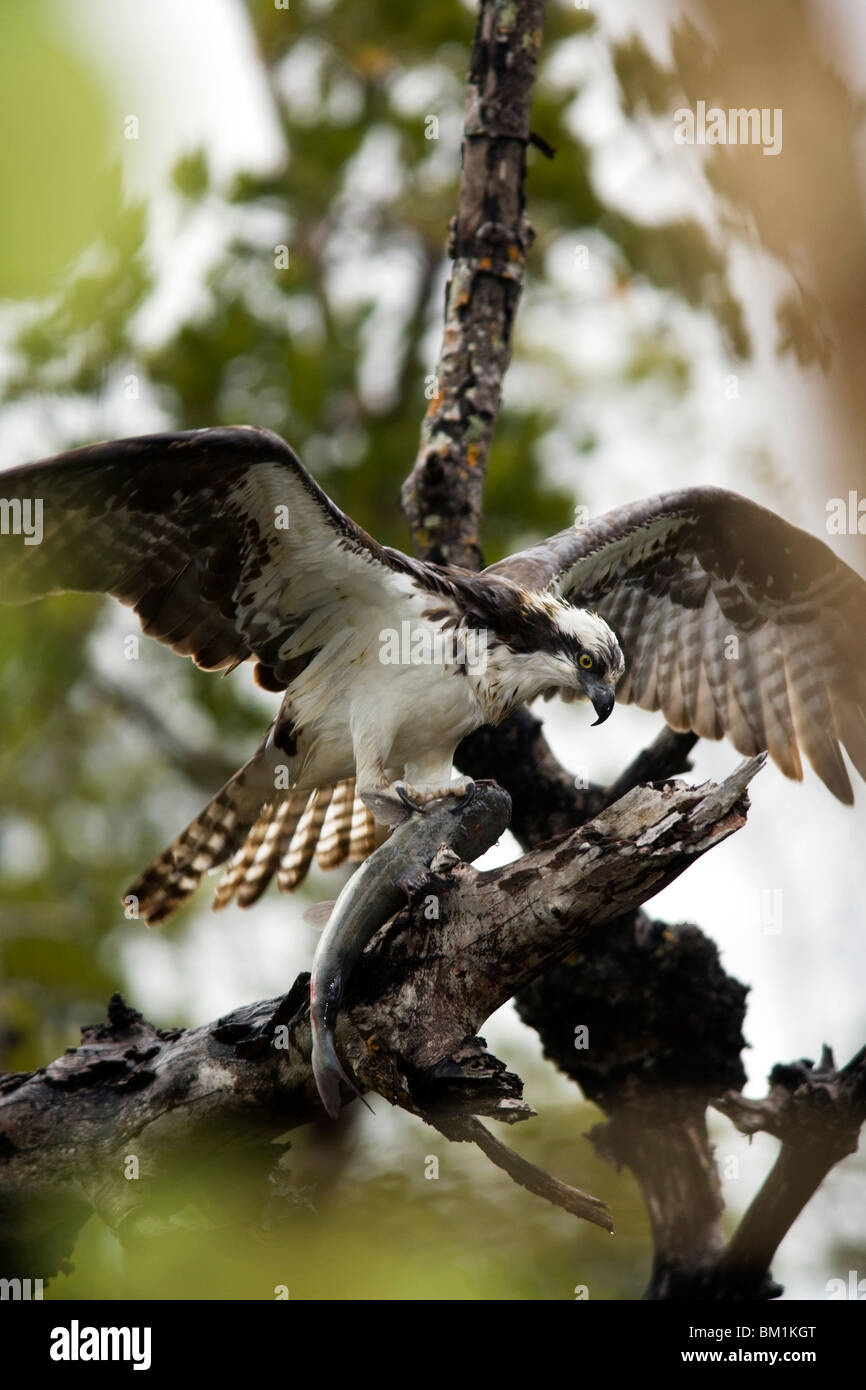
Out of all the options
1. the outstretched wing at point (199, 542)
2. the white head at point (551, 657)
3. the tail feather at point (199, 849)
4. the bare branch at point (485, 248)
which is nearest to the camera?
the outstretched wing at point (199, 542)

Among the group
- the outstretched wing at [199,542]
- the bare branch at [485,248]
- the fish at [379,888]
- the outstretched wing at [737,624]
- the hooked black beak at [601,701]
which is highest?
the bare branch at [485,248]

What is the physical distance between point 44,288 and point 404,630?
2.81 metres

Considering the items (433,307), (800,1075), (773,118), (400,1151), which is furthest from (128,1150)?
(433,307)

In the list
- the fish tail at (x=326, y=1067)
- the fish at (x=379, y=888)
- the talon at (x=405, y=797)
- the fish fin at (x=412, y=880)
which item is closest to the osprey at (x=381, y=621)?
the talon at (x=405, y=797)

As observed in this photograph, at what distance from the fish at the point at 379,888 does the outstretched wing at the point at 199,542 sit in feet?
3.17

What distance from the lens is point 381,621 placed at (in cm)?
448

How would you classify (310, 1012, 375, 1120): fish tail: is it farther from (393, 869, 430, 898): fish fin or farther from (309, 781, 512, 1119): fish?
(393, 869, 430, 898): fish fin

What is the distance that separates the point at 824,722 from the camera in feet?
17.9

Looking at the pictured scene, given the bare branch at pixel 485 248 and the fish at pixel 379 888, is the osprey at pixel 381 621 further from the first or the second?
the bare branch at pixel 485 248

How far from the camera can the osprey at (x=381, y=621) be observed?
13.2ft

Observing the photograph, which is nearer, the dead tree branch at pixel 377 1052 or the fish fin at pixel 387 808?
the dead tree branch at pixel 377 1052

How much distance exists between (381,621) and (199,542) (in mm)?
690

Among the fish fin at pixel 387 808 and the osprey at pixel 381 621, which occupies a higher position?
the osprey at pixel 381 621
